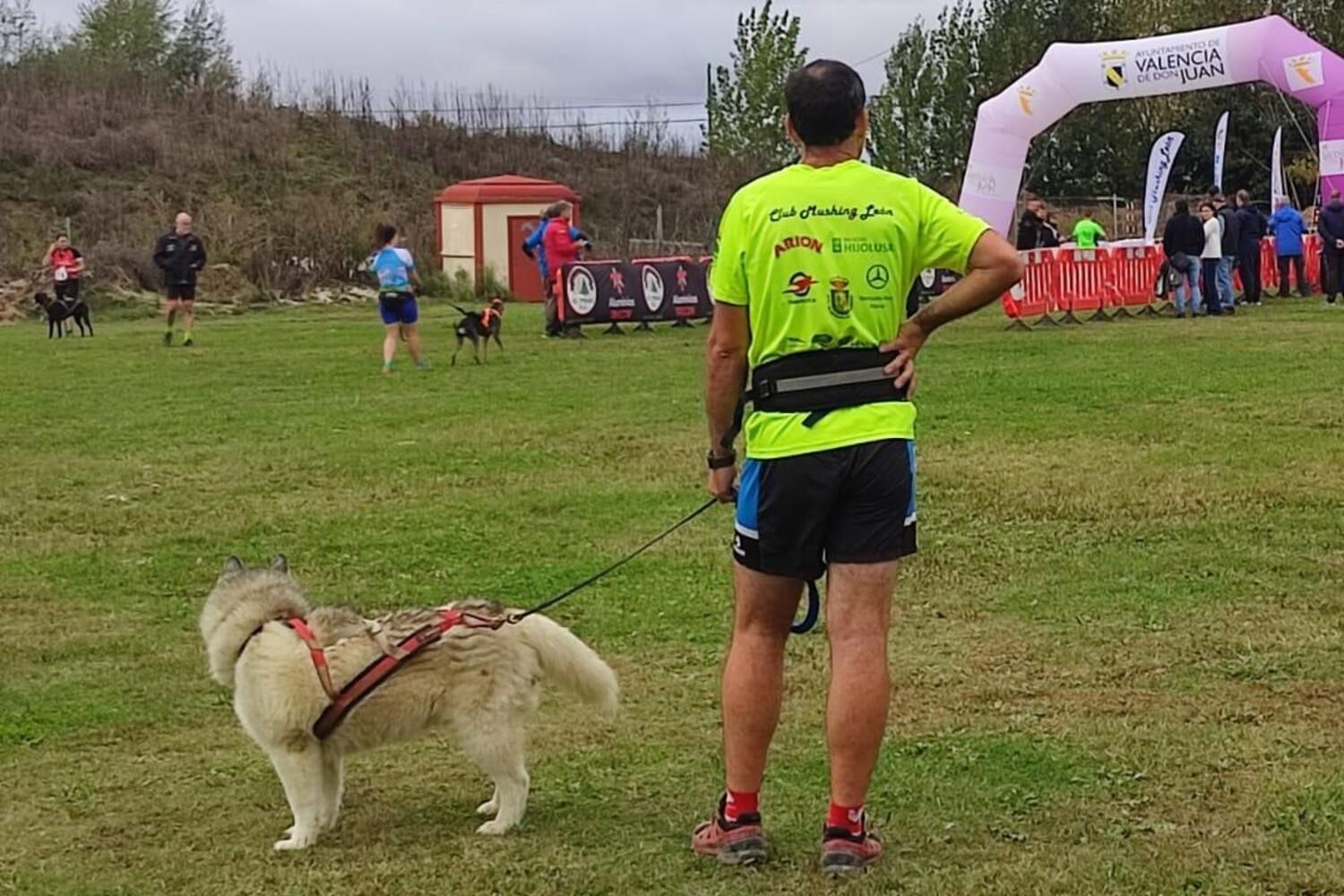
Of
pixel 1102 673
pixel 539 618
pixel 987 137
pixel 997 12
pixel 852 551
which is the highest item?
pixel 997 12

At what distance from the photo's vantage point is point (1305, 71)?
78.3 feet

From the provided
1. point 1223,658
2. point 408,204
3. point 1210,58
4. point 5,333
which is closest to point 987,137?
point 1210,58

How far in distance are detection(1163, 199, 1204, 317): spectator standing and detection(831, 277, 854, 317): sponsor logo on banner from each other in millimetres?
21608

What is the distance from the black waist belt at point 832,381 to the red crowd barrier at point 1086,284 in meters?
19.2

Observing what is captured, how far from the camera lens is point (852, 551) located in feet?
14.5

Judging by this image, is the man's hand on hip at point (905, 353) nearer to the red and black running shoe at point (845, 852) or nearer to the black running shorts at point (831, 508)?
the black running shorts at point (831, 508)

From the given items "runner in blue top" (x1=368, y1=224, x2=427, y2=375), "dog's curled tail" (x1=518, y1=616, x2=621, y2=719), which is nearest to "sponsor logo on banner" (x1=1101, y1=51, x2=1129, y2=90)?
"runner in blue top" (x1=368, y1=224, x2=427, y2=375)

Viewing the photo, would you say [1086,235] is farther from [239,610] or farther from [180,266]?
[239,610]

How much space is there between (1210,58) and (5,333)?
64.6 ft

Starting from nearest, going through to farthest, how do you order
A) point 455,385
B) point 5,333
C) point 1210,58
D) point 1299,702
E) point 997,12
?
point 1299,702 < point 455,385 < point 1210,58 < point 5,333 < point 997,12

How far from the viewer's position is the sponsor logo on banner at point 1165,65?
24328 millimetres

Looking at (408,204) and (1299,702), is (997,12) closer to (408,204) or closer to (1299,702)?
(408,204)

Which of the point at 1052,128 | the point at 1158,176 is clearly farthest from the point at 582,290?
the point at 1052,128

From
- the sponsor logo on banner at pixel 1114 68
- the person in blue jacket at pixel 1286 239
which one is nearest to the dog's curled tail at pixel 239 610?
the sponsor logo on banner at pixel 1114 68
